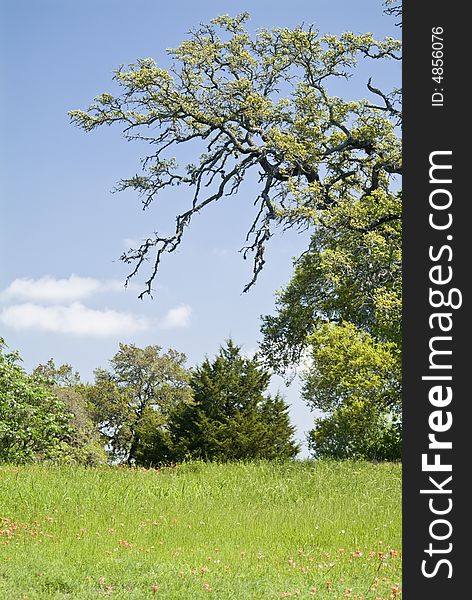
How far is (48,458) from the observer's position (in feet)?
60.3

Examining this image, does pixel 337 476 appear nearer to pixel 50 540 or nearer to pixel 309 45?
pixel 50 540

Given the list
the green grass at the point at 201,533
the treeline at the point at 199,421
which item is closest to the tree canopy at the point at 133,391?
the treeline at the point at 199,421

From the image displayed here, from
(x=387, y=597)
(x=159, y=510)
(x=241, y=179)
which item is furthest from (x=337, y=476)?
(x=241, y=179)

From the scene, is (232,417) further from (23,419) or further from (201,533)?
(201,533)

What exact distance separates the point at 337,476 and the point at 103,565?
6.85 meters

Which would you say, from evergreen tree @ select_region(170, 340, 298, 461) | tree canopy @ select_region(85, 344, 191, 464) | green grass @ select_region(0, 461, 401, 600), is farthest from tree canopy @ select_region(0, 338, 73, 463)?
tree canopy @ select_region(85, 344, 191, 464)

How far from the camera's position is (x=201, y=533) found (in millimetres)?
8289

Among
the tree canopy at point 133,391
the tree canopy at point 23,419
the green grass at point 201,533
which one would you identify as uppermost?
the tree canopy at point 133,391

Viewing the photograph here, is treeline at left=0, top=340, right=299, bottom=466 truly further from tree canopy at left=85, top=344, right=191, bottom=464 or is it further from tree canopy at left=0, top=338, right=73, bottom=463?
tree canopy at left=85, top=344, right=191, bottom=464

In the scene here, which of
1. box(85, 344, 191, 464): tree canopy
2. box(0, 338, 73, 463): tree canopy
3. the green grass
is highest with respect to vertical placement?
box(85, 344, 191, 464): tree canopy

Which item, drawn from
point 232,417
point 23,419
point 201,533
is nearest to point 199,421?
point 232,417

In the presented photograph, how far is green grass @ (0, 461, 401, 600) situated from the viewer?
620cm

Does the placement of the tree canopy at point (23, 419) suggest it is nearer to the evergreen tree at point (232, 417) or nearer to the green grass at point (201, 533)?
the evergreen tree at point (232, 417)

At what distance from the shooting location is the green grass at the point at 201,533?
20.3ft
